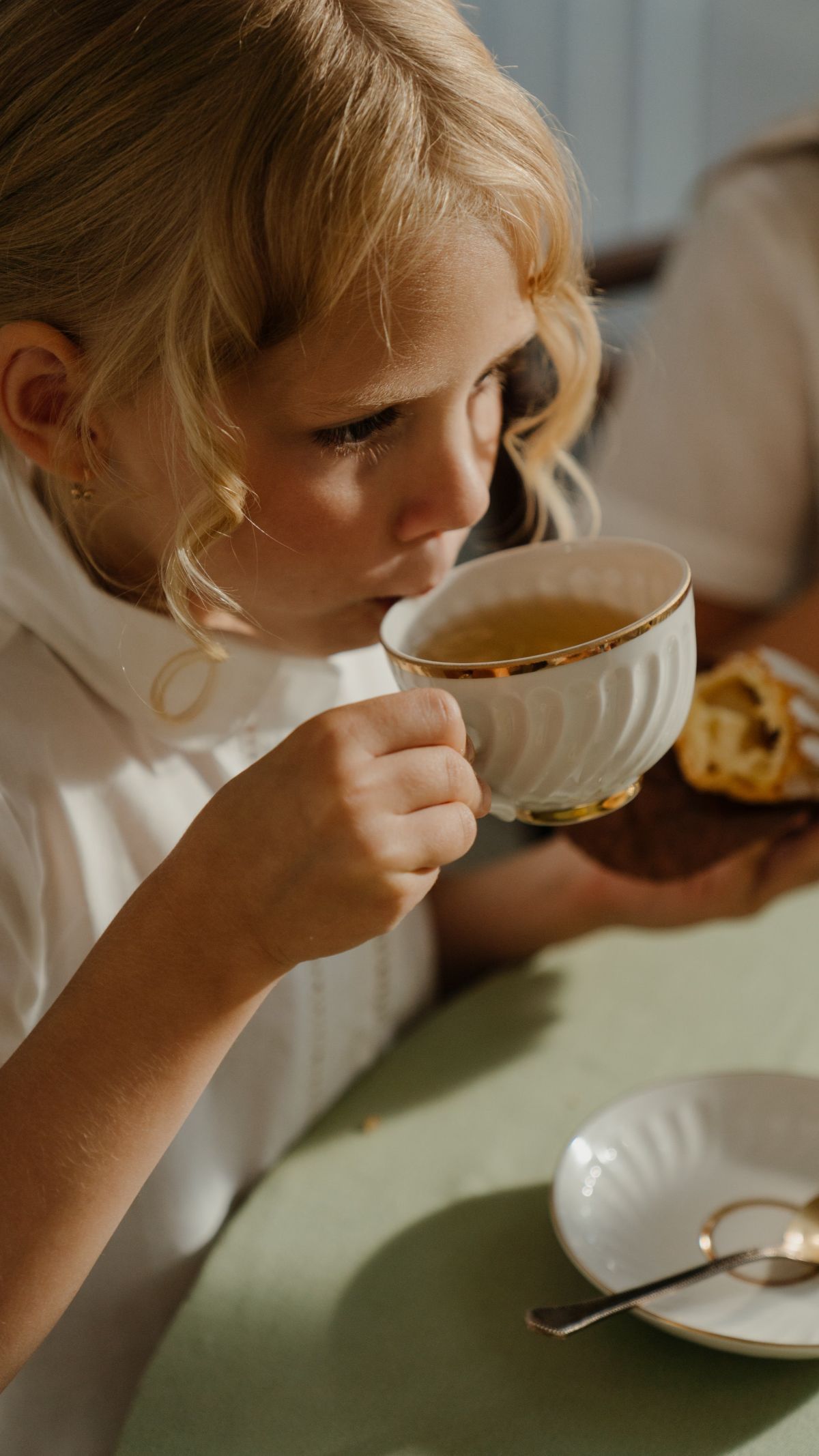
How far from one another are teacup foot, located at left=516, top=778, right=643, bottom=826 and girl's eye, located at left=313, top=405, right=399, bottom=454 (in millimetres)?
217

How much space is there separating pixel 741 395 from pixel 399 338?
3.62 ft

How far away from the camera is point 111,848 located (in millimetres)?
825

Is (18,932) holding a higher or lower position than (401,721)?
lower

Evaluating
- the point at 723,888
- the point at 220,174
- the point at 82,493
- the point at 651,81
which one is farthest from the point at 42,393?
the point at 651,81

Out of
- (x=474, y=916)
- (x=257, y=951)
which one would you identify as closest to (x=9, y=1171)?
(x=257, y=951)

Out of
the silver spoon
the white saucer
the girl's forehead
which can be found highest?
the girl's forehead

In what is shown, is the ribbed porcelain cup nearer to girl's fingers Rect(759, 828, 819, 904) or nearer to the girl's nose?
the girl's nose

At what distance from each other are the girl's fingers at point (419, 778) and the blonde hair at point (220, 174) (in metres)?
0.15

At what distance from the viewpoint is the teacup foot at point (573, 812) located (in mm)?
679

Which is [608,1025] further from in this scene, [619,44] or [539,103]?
[619,44]

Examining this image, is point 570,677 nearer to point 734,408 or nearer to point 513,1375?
point 513,1375

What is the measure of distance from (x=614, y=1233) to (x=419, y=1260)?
113mm

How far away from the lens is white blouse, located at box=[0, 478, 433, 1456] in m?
0.76

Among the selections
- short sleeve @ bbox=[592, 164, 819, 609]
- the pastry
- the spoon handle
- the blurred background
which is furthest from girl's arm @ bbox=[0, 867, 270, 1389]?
the blurred background
